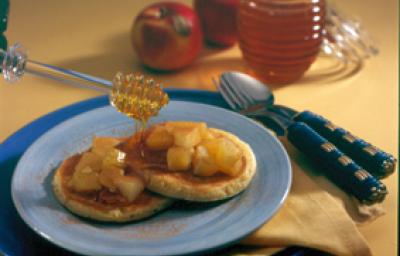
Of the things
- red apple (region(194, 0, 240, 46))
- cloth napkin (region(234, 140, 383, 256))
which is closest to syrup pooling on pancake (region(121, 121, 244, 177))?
cloth napkin (region(234, 140, 383, 256))

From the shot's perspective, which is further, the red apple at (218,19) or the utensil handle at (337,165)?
the red apple at (218,19)

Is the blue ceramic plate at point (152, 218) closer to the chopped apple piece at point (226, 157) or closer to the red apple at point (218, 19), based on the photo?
the chopped apple piece at point (226, 157)

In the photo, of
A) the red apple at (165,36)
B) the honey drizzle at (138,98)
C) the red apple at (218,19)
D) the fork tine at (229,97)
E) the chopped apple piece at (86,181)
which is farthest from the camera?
the red apple at (218,19)

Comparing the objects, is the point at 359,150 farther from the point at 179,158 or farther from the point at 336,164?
the point at 179,158

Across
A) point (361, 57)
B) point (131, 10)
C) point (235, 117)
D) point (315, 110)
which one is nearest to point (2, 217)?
point (235, 117)

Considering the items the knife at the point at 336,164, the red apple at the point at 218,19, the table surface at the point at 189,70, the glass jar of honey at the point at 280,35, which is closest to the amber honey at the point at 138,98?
the knife at the point at 336,164

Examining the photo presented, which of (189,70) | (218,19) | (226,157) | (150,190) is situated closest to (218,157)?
(226,157)

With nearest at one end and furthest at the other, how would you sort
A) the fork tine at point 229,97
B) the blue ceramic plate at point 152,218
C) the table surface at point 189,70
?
the blue ceramic plate at point 152,218
the fork tine at point 229,97
the table surface at point 189,70
